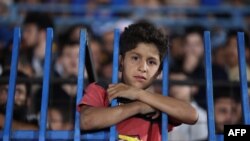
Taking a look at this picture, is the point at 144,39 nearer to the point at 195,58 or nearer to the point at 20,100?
the point at 20,100

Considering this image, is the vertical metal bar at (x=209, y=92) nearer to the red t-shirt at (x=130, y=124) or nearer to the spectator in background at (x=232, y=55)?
the red t-shirt at (x=130, y=124)

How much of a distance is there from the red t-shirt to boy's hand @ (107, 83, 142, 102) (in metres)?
0.08

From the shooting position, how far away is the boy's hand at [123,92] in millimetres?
3145

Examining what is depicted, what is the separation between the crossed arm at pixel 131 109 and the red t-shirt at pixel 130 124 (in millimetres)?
81

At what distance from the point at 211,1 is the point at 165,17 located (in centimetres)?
85

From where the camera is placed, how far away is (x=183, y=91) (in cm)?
564

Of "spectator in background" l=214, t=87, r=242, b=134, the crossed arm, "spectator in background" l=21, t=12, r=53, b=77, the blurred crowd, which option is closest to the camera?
the crossed arm

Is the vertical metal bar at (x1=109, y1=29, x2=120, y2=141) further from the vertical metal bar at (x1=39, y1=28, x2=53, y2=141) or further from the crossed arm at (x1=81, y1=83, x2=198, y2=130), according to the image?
the vertical metal bar at (x1=39, y1=28, x2=53, y2=141)

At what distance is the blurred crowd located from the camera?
529 cm

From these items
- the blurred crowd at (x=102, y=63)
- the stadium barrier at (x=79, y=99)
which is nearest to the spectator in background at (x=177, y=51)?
the blurred crowd at (x=102, y=63)

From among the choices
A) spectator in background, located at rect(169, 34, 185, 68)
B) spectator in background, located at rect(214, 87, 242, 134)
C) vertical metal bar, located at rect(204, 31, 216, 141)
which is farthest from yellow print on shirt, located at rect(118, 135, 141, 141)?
spectator in background, located at rect(169, 34, 185, 68)

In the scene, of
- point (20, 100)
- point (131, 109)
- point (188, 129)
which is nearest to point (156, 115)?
point (131, 109)

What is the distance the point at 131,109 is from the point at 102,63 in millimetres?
3757

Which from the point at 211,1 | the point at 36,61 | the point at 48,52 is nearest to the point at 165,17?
the point at 211,1
